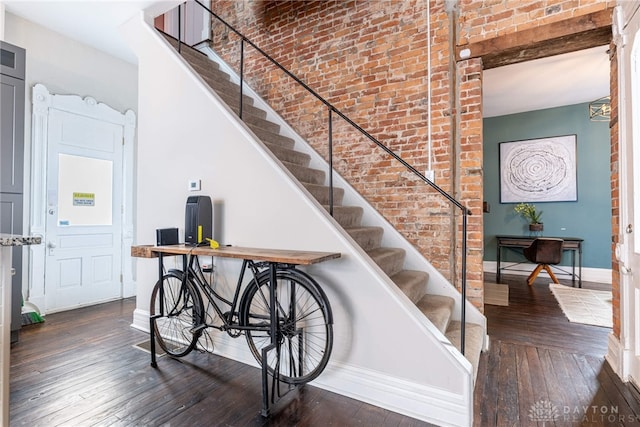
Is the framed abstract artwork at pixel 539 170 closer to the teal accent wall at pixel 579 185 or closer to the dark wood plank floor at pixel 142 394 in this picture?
the teal accent wall at pixel 579 185

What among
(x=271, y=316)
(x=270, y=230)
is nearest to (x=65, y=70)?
(x=270, y=230)

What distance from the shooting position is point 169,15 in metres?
5.17

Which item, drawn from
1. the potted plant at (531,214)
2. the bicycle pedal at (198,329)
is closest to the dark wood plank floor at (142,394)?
the bicycle pedal at (198,329)

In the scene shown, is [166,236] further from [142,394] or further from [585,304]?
[585,304]

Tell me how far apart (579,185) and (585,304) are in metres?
2.60

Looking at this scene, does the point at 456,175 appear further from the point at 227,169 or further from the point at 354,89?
the point at 227,169

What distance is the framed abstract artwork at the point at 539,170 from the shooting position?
5.77 m

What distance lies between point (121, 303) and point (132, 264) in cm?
62

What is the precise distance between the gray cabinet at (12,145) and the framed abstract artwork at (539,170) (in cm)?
731

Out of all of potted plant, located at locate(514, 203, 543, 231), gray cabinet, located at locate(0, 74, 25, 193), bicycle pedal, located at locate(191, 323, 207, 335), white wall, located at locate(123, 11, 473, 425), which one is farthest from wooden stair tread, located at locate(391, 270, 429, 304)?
potted plant, located at locate(514, 203, 543, 231)

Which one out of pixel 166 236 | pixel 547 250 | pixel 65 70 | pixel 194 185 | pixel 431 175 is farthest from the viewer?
pixel 547 250

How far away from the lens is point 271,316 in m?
2.02

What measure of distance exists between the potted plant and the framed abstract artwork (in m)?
0.13

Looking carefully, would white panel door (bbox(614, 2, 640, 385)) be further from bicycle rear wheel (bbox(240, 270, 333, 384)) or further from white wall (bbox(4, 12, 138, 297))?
white wall (bbox(4, 12, 138, 297))
